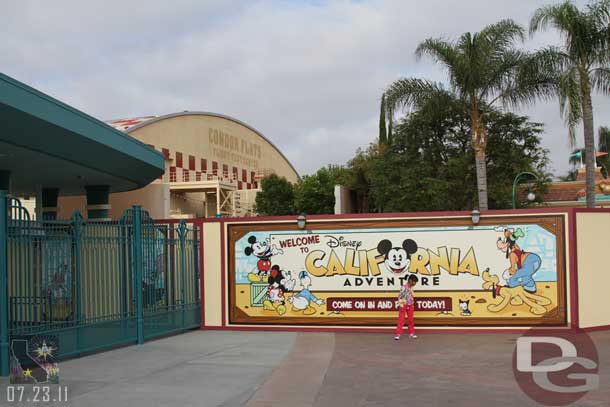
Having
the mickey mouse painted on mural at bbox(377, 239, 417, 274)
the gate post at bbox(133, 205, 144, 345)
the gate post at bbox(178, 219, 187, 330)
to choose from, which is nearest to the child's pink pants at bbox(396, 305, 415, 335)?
the mickey mouse painted on mural at bbox(377, 239, 417, 274)

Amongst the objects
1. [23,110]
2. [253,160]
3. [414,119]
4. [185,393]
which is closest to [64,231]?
[23,110]

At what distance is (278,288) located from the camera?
16047 millimetres

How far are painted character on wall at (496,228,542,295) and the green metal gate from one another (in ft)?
→ 23.8

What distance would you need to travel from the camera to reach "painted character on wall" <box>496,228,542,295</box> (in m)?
14.9

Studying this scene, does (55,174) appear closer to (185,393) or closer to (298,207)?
(185,393)

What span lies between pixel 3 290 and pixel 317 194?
37.9 metres

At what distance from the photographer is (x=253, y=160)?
186ft

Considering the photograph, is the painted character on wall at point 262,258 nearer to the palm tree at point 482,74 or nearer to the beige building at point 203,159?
the palm tree at point 482,74

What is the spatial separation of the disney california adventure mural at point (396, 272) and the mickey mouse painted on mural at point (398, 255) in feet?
0.07

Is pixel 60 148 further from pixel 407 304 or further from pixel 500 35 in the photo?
pixel 500 35

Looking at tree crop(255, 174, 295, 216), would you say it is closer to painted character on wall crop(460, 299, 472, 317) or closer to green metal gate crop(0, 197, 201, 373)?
green metal gate crop(0, 197, 201, 373)

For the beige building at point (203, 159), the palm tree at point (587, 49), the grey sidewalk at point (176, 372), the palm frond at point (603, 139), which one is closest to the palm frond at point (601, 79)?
the palm tree at point (587, 49)

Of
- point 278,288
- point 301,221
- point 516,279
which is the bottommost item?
point 278,288

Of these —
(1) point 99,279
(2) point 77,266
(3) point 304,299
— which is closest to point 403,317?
(3) point 304,299
